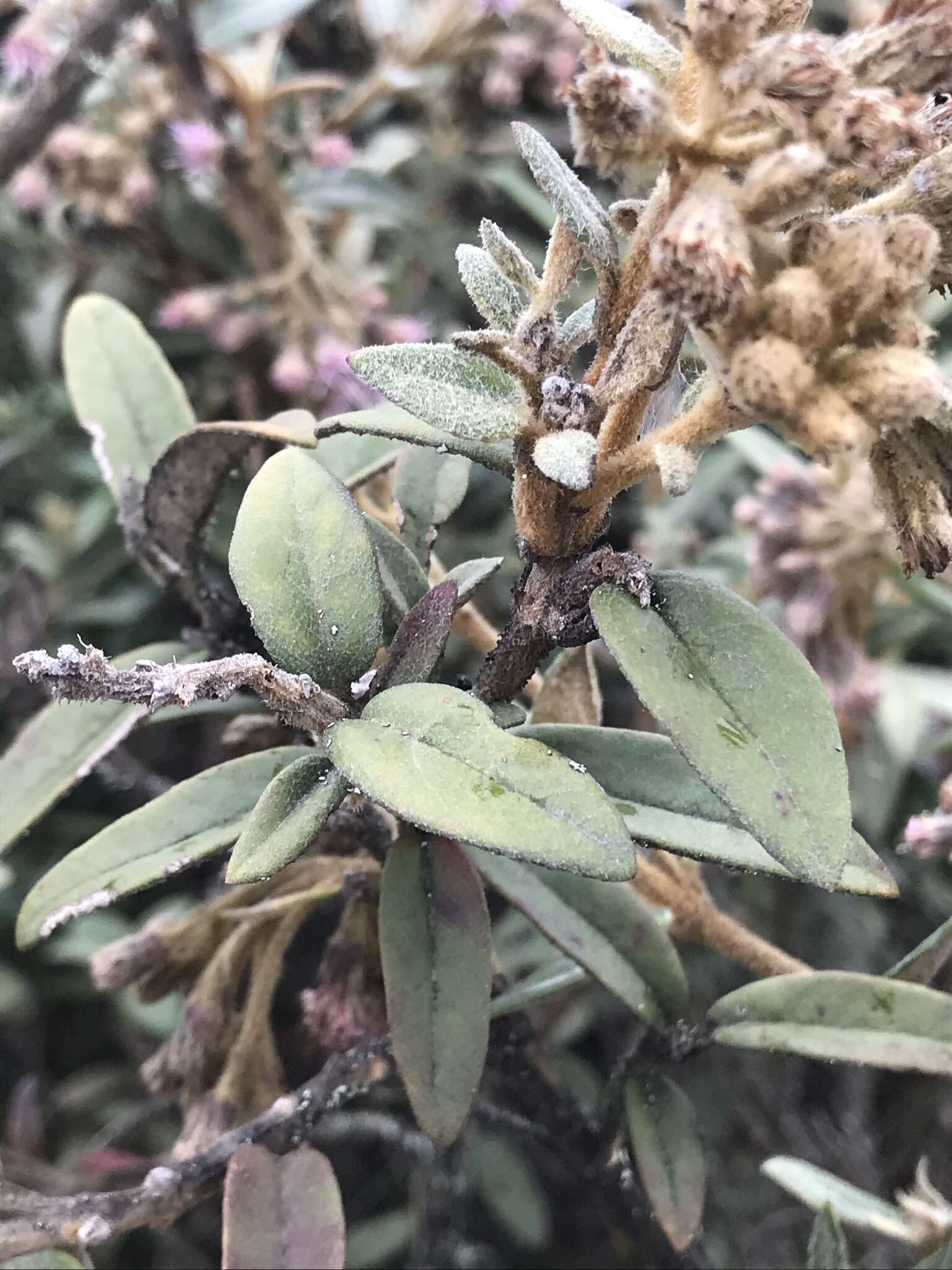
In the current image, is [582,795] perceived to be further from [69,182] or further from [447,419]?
[69,182]

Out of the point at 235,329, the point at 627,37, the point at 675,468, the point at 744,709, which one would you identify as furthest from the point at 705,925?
the point at 235,329

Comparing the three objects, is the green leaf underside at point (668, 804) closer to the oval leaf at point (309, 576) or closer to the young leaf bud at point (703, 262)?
the oval leaf at point (309, 576)

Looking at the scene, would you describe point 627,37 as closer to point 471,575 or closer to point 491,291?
point 491,291

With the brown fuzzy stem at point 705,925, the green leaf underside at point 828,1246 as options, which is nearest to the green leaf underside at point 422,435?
the brown fuzzy stem at point 705,925

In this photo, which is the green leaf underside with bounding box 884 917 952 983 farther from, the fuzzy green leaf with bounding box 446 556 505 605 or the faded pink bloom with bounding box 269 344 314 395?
the faded pink bloom with bounding box 269 344 314 395

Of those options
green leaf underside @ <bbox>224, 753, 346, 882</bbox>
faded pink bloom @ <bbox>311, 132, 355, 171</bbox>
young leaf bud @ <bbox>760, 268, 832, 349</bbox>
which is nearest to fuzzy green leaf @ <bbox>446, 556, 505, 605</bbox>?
green leaf underside @ <bbox>224, 753, 346, 882</bbox>

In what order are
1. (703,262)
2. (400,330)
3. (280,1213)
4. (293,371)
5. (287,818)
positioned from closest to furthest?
(703,262), (287,818), (280,1213), (293,371), (400,330)

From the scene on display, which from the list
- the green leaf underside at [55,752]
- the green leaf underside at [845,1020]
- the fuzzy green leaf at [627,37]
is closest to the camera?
the fuzzy green leaf at [627,37]
